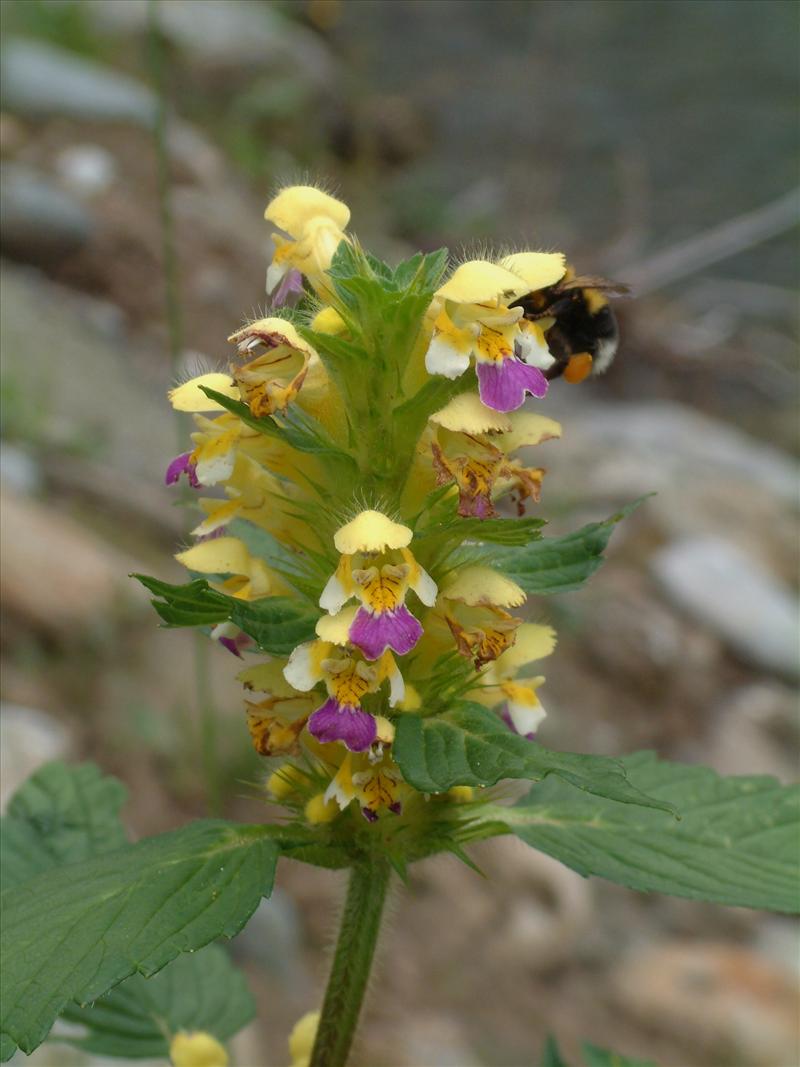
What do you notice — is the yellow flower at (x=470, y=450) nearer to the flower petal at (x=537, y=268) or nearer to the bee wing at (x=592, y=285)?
the flower petal at (x=537, y=268)

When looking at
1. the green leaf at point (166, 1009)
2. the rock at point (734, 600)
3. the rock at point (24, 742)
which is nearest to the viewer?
the green leaf at point (166, 1009)

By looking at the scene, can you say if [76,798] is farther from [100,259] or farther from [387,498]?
[100,259]

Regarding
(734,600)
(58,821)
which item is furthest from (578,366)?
(734,600)

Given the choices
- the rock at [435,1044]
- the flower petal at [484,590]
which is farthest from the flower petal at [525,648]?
the rock at [435,1044]

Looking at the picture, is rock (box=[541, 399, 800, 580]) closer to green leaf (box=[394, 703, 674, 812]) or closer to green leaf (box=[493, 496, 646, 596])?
green leaf (box=[493, 496, 646, 596])

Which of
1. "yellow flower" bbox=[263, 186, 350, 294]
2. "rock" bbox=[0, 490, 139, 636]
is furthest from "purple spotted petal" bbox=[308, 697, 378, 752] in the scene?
"rock" bbox=[0, 490, 139, 636]
